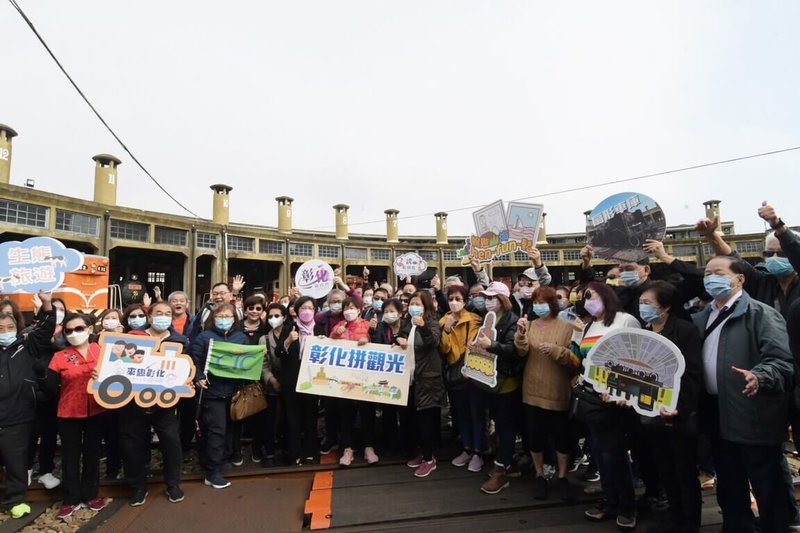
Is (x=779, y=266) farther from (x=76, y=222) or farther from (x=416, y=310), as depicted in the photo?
(x=76, y=222)

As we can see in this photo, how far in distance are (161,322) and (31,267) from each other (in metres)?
2.11

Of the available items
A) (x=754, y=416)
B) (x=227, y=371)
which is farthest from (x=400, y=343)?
(x=754, y=416)

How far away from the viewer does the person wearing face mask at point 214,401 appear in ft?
13.5

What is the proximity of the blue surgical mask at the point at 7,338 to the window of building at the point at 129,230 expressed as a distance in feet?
62.5

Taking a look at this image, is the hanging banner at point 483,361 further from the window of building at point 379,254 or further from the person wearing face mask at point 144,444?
the window of building at point 379,254

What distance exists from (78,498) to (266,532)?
2013 mm

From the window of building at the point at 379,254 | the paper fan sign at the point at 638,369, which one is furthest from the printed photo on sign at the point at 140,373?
the window of building at the point at 379,254

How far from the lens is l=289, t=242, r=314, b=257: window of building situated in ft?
90.3

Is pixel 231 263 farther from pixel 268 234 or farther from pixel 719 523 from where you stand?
pixel 719 523

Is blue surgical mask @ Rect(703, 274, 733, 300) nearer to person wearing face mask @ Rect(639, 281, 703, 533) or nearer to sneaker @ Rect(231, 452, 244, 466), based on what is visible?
person wearing face mask @ Rect(639, 281, 703, 533)

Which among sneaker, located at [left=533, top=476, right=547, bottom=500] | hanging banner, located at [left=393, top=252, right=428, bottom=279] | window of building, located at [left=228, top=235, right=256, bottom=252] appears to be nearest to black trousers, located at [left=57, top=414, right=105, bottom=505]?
sneaker, located at [left=533, top=476, right=547, bottom=500]

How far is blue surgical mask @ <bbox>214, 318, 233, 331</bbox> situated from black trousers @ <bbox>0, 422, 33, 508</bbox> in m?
1.88

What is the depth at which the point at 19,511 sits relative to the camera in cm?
367

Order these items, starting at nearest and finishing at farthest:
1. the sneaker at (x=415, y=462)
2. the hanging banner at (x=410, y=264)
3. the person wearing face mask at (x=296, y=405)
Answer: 1. the sneaker at (x=415, y=462)
2. the person wearing face mask at (x=296, y=405)
3. the hanging banner at (x=410, y=264)
